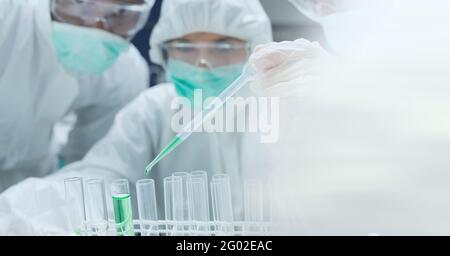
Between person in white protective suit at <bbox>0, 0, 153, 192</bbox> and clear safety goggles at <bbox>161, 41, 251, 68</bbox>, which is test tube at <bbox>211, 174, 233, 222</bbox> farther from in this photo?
person in white protective suit at <bbox>0, 0, 153, 192</bbox>

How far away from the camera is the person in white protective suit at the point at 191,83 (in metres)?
1.21

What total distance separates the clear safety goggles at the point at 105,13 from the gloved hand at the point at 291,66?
2.07 feet

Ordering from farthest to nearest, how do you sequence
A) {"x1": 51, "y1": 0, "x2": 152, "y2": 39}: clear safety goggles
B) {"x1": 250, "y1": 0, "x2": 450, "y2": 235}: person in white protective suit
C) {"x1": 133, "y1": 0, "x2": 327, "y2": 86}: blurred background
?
{"x1": 51, "y1": 0, "x2": 152, "y2": 39}: clear safety goggles → {"x1": 133, "y1": 0, "x2": 327, "y2": 86}: blurred background → {"x1": 250, "y1": 0, "x2": 450, "y2": 235}: person in white protective suit

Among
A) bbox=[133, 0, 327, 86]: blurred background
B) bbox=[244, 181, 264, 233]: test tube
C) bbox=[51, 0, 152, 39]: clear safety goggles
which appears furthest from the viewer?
bbox=[51, 0, 152, 39]: clear safety goggles

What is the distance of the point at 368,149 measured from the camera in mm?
786

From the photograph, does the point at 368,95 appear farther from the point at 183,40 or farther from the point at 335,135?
the point at 183,40

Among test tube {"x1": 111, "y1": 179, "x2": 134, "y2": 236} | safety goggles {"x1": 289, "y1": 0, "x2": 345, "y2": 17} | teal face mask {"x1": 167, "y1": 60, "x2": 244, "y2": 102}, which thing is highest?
safety goggles {"x1": 289, "y1": 0, "x2": 345, "y2": 17}

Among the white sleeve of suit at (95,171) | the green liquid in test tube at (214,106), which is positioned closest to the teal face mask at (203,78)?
the white sleeve of suit at (95,171)

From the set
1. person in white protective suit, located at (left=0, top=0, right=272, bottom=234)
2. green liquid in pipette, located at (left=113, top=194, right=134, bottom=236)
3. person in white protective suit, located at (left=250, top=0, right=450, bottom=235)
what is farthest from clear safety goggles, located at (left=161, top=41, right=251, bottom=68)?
green liquid in pipette, located at (left=113, top=194, right=134, bottom=236)

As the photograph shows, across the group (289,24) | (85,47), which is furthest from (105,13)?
(289,24)

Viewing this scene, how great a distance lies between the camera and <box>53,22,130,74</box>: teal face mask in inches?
53.5

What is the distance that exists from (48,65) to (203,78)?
0.57 metres
